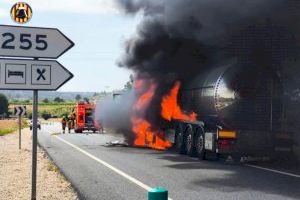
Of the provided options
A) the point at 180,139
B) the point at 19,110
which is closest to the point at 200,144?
the point at 180,139

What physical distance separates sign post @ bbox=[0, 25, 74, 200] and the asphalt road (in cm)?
316

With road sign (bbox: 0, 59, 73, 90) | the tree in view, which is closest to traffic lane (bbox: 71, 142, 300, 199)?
road sign (bbox: 0, 59, 73, 90)

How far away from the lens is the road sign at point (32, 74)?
7.33 metres

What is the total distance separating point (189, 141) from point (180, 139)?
0.99 m

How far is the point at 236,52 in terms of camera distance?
55.3 ft

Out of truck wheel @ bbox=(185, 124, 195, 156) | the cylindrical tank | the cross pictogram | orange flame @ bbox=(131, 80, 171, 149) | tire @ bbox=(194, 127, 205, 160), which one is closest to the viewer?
the cross pictogram

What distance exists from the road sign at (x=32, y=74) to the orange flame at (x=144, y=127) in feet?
49.1

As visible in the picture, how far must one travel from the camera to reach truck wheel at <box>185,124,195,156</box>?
1833cm

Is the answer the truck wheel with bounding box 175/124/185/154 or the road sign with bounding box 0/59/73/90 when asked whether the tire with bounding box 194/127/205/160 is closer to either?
the truck wheel with bounding box 175/124/185/154

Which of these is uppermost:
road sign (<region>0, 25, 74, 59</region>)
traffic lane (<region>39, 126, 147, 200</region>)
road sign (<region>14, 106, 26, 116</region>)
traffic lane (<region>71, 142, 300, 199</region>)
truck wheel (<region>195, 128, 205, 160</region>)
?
road sign (<region>0, 25, 74, 59</region>)

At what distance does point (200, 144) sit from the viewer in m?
17.6

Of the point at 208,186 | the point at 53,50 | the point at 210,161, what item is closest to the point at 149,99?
the point at 210,161

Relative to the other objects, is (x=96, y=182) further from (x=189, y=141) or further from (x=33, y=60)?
(x=189, y=141)

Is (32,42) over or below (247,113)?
over
